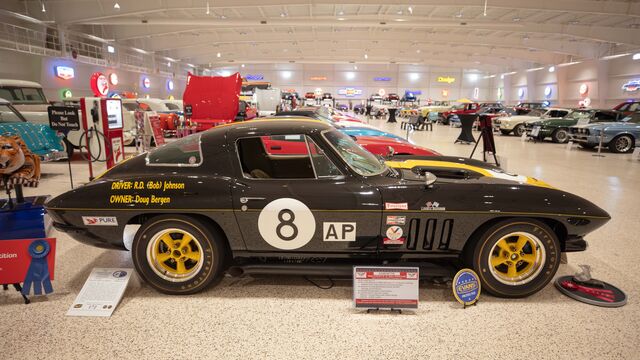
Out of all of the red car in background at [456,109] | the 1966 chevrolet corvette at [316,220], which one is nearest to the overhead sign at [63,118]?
the 1966 chevrolet corvette at [316,220]

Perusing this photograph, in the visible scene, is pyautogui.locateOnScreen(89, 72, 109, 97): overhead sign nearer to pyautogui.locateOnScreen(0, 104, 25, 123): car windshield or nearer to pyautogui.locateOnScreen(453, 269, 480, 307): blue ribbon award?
pyautogui.locateOnScreen(0, 104, 25, 123): car windshield

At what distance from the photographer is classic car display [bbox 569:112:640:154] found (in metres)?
11.6

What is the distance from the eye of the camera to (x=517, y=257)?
2.80 metres

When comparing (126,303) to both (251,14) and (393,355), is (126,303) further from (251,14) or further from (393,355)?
(251,14)

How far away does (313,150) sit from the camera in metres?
3.00

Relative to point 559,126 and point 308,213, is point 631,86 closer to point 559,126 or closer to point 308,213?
point 559,126

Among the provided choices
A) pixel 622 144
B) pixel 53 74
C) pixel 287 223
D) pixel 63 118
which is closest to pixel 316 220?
pixel 287 223

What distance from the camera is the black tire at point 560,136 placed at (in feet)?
48.2

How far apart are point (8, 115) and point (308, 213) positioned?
25.0 feet

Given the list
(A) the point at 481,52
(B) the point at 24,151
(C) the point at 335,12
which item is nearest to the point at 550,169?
(B) the point at 24,151

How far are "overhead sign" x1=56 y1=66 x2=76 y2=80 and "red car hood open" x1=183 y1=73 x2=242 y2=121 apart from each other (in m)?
13.4

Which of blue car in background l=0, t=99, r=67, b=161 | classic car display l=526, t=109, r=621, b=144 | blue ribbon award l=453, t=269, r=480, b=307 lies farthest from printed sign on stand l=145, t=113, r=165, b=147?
classic car display l=526, t=109, r=621, b=144

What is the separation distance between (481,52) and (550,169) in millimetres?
26257

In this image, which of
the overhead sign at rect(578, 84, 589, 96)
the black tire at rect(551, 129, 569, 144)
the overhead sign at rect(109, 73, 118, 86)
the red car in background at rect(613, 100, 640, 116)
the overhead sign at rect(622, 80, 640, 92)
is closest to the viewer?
the red car in background at rect(613, 100, 640, 116)
